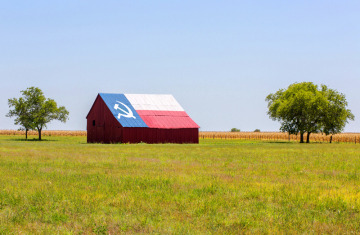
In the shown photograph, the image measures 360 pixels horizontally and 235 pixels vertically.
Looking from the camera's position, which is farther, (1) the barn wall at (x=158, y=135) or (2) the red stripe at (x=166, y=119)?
(2) the red stripe at (x=166, y=119)

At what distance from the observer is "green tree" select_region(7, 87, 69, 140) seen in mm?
91625

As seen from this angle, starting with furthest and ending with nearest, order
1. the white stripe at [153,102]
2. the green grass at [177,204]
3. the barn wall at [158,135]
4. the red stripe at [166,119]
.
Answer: the white stripe at [153,102]
the red stripe at [166,119]
the barn wall at [158,135]
the green grass at [177,204]

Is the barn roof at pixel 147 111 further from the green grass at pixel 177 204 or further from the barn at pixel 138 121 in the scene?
the green grass at pixel 177 204

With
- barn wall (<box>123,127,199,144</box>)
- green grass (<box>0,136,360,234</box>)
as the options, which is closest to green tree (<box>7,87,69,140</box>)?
barn wall (<box>123,127,199,144</box>)

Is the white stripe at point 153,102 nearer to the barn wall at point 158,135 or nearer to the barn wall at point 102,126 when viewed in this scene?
the barn wall at point 102,126

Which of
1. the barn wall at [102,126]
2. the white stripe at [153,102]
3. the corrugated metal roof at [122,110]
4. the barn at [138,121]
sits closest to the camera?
the barn at [138,121]

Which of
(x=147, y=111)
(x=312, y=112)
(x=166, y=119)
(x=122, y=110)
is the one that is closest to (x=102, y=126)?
(x=122, y=110)

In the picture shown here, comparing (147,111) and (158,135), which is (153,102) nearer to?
(147,111)

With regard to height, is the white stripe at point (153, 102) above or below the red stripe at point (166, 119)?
above

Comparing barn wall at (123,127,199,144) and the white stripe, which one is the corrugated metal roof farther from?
the white stripe

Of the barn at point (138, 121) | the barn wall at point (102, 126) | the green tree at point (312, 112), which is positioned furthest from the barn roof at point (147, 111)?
the green tree at point (312, 112)

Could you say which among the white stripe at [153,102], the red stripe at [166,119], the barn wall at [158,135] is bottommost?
the barn wall at [158,135]

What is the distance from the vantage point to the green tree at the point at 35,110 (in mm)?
91625

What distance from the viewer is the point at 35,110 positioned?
92.8m
